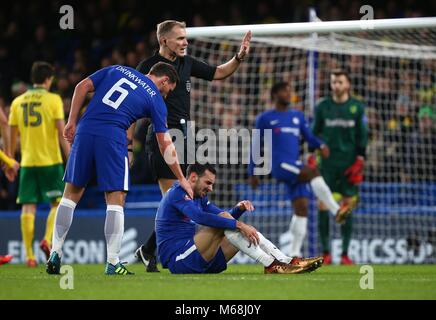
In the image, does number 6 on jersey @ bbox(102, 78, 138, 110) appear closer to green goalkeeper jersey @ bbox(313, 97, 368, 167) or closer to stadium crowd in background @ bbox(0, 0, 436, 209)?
green goalkeeper jersey @ bbox(313, 97, 368, 167)

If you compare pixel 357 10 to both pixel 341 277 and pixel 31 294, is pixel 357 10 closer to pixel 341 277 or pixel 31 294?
pixel 341 277

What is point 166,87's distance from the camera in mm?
8281

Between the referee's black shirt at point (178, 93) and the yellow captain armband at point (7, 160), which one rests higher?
the referee's black shirt at point (178, 93)

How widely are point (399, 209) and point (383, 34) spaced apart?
335 cm

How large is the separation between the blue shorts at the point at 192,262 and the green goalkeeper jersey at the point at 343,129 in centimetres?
420

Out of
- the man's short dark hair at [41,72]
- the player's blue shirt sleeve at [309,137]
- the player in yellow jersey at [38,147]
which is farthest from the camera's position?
the player's blue shirt sleeve at [309,137]

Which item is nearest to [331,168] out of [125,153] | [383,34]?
[383,34]

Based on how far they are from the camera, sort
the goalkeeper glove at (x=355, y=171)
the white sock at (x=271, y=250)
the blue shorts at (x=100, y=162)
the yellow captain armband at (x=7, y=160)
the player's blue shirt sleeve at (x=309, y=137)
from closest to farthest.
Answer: the blue shorts at (x=100, y=162) → the white sock at (x=271, y=250) → the yellow captain armband at (x=7, y=160) → the player's blue shirt sleeve at (x=309, y=137) → the goalkeeper glove at (x=355, y=171)

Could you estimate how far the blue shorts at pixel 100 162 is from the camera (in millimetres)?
7977

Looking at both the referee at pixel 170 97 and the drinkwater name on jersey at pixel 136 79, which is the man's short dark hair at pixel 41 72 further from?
the drinkwater name on jersey at pixel 136 79

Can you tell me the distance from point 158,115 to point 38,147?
3401 millimetres

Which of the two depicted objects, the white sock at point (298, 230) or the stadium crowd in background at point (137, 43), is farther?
the stadium crowd in background at point (137, 43)

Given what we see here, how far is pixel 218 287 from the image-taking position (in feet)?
23.3

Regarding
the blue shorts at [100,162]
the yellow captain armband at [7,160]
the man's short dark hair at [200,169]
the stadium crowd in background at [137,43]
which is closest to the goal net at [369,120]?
the stadium crowd in background at [137,43]
